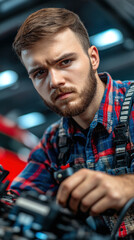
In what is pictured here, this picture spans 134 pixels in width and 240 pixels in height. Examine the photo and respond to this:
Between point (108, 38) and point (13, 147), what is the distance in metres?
2.15

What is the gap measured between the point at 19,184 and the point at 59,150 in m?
0.22

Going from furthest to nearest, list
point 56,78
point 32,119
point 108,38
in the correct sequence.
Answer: point 32,119 → point 108,38 → point 56,78

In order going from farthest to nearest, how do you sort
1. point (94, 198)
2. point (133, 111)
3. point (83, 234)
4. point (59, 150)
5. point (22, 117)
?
point (22, 117) < point (59, 150) < point (133, 111) < point (94, 198) < point (83, 234)

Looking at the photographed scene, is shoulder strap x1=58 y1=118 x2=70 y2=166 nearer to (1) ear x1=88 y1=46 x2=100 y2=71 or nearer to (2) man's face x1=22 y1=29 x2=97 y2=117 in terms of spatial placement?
(2) man's face x1=22 y1=29 x2=97 y2=117

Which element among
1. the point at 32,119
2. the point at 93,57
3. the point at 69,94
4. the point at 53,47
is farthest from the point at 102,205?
the point at 32,119

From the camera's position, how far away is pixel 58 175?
0.56m

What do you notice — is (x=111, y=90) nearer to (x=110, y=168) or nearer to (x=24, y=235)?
(x=110, y=168)

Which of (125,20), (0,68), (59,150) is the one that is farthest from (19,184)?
(0,68)

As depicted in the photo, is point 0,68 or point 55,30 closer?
point 55,30

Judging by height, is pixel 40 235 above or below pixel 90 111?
above

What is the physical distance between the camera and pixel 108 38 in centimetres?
421

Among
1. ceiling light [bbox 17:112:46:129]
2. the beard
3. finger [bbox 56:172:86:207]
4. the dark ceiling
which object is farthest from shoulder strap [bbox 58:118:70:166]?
ceiling light [bbox 17:112:46:129]

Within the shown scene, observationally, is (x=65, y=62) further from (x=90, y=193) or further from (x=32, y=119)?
(x=32, y=119)

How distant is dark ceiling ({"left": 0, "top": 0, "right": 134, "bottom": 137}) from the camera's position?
320cm
